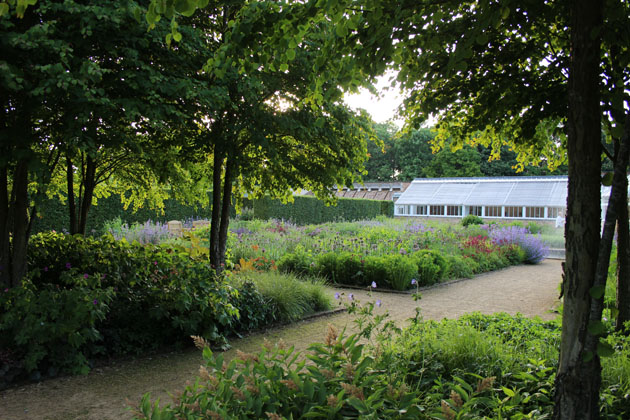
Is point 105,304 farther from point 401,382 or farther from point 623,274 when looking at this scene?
point 623,274

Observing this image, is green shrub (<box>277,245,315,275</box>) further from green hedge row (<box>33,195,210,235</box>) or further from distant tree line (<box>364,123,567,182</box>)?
distant tree line (<box>364,123,567,182</box>)

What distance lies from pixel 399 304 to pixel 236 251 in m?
4.40

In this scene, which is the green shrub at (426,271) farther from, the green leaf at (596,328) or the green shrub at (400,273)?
the green leaf at (596,328)

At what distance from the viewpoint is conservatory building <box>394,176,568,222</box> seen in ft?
85.4

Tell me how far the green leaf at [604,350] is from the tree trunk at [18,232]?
17.1ft

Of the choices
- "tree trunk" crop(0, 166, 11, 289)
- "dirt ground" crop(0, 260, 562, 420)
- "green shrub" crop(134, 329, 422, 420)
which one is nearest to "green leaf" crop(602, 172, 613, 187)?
"green shrub" crop(134, 329, 422, 420)

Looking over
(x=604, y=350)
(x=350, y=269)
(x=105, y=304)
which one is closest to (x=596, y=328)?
(x=604, y=350)

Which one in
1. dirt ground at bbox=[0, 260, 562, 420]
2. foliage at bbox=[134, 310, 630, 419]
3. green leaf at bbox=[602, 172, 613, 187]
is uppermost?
green leaf at bbox=[602, 172, 613, 187]

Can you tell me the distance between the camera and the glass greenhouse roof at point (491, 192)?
26.1 meters

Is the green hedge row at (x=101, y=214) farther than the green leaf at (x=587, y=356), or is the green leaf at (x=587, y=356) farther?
the green hedge row at (x=101, y=214)

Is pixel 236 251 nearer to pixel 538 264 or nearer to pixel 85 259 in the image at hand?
pixel 85 259

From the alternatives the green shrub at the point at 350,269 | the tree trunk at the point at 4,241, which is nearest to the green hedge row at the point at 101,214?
the green shrub at the point at 350,269

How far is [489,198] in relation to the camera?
28.8m

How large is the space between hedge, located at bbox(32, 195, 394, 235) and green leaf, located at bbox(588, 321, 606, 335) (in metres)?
4.24
